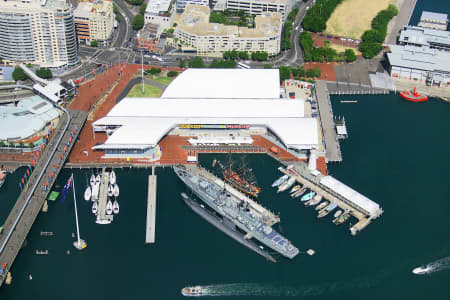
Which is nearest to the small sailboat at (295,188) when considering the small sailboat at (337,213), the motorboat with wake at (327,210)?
the motorboat with wake at (327,210)

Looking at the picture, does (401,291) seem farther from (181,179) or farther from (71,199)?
(71,199)

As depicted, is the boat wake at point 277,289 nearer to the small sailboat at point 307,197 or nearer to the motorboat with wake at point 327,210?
the motorboat with wake at point 327,210

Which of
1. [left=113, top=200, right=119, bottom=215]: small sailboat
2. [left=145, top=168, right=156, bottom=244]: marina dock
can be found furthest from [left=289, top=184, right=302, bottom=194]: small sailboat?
[left=113, top=200, right=119, bottom=215]: small sailboat

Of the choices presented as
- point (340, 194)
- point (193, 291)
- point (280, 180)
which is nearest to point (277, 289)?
point (193, 291)

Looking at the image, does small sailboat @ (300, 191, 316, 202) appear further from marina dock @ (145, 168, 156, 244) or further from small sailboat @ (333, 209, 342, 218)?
marina dock @ (145, 168, 156, 244)

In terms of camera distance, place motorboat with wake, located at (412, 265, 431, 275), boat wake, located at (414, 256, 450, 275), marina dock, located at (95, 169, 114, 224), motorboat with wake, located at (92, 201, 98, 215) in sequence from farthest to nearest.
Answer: motorboat with wake, located at (92, 201, 98, 215), marina dock, located at (95, 169, 114, 224), boat wake, located at (414, 256, 450, 275), motorboat with wake, located at (412, 265, 431, 275)

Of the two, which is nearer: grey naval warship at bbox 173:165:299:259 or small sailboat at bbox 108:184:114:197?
grey naval warship at bbox 173:165:299:259

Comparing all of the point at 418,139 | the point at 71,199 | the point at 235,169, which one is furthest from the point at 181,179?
the point at 418,139
